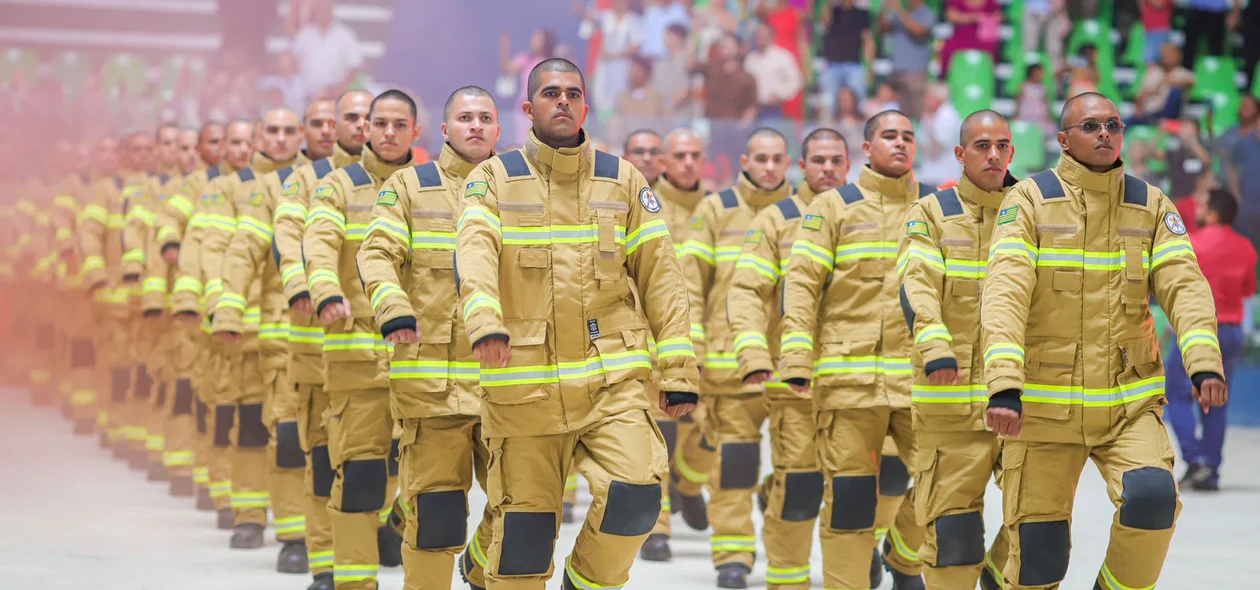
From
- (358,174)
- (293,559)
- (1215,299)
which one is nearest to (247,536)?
(293,559)

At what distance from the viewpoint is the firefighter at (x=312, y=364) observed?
22.8 ft

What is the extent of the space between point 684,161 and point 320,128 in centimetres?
207

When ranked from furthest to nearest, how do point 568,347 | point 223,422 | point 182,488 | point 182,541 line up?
point 182,488, point 223,422, point 182,541, point 568,347

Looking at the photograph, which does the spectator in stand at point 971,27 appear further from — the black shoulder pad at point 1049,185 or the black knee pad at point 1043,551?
the black knee pad at point 1043,551

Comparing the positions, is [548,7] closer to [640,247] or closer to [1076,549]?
[1076,549]

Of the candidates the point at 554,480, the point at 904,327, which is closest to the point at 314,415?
the point at 554,480

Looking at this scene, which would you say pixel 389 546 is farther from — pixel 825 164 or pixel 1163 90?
pixel 1163 90

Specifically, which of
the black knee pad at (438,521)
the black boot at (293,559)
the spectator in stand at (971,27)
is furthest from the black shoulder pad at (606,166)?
the spectator in stand at (971,27)

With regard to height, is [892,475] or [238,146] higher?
[238,146]

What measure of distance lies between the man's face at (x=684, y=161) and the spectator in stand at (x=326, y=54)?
8037 mm

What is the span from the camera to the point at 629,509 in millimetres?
Answer: 5133

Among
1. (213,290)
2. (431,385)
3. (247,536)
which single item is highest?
(213,290)

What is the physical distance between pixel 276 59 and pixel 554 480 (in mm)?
12399

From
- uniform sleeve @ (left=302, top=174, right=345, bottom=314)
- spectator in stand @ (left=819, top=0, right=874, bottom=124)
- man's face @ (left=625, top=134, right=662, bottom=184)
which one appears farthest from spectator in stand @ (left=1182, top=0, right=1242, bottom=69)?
uniform sleeve @ (left=302, top=174, right=345, bottom=314)
